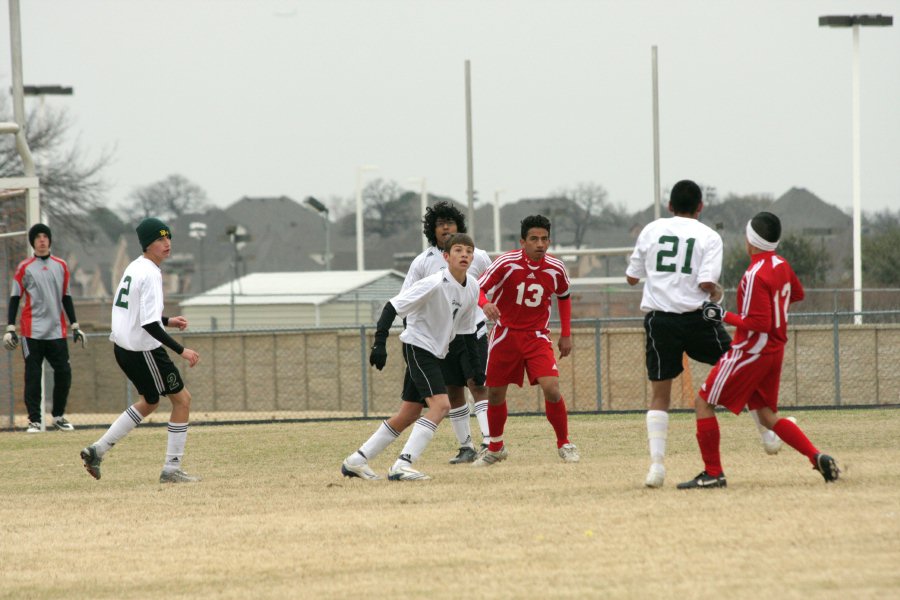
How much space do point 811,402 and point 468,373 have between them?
14200mm

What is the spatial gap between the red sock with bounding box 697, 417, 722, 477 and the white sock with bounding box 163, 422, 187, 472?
3.95m

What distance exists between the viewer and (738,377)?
7887 millimetres

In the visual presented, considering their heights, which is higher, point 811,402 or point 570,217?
point 570,217

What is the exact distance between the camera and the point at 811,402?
2317 centimetres

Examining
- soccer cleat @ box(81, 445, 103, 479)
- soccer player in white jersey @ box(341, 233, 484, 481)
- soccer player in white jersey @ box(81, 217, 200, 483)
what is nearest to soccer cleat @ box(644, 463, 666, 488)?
soccer player in white jersey @ box(341, 233, 484, 481)

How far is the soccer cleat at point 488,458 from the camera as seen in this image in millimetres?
10242

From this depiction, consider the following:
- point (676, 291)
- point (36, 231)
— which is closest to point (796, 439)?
point (676, 291)

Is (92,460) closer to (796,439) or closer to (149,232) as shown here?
(149,232)

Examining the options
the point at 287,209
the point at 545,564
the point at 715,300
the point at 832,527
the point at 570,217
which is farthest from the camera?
the point at 287,209

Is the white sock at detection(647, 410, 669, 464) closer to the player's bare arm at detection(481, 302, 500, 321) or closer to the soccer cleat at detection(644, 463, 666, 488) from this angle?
the soccer cleat at detection(644, 463, 666, 488)

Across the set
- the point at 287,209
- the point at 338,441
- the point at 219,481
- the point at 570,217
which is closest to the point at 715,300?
the point at 219,481

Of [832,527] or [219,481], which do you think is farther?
[219,481]

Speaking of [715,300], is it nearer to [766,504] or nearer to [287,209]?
[766,504]

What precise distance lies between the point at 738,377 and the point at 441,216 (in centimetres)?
343
